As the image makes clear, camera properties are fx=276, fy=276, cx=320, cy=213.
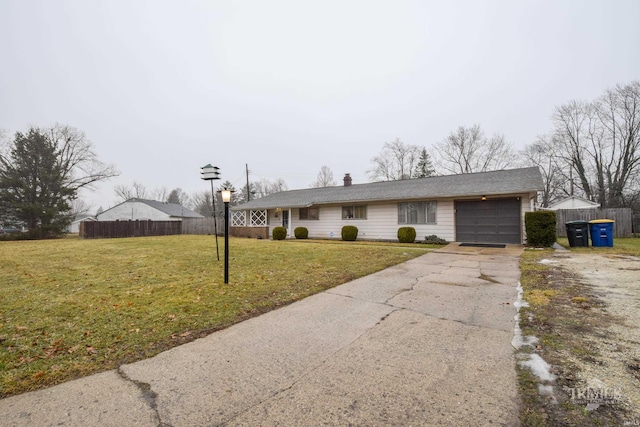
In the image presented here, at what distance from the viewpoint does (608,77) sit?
78.3 ft

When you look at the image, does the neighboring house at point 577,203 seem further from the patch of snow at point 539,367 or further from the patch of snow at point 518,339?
the patch of snow at point 539,367

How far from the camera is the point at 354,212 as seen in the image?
55.0ft

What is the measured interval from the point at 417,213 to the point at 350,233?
3808mm

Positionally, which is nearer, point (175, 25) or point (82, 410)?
point (82, 410)

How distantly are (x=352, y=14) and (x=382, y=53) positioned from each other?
184 inches

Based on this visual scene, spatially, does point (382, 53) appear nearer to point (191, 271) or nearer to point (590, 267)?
point (590, 267)

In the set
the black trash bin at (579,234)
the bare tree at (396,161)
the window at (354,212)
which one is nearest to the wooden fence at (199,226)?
the window at (354,212)

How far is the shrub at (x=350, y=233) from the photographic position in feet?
51.9

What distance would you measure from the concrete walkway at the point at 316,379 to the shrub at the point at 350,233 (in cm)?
1196

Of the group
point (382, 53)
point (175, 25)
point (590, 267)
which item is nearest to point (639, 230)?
point (590, 267)

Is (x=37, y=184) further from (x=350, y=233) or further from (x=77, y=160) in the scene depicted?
(x=350, y=233)

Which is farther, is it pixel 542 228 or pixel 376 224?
→ pixel 376 224

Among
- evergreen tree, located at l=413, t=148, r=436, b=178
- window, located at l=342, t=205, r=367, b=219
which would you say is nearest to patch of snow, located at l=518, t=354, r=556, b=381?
window, located at l=342, t=205, r=367, b=219

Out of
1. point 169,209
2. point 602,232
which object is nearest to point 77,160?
point 169,209
